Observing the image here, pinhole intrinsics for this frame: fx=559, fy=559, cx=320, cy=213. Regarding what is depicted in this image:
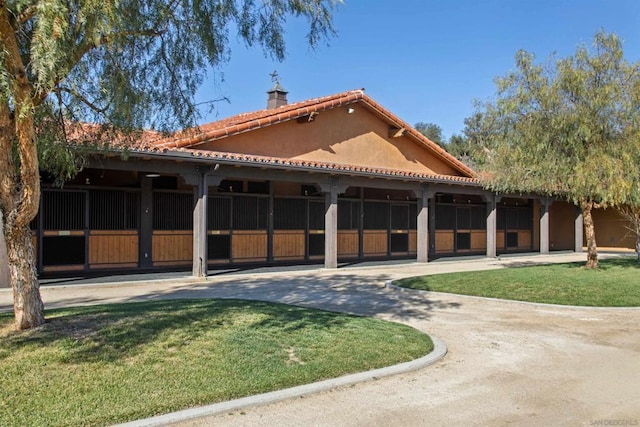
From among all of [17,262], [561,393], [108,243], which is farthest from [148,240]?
[561,393]

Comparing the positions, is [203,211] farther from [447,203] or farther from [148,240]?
[447,203]

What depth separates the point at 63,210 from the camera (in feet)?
46.7

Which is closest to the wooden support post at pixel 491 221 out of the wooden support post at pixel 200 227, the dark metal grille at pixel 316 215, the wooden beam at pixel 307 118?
the dark metal grille at pixel 316 215

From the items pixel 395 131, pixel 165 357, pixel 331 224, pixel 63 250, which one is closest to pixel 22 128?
pixel 165 357

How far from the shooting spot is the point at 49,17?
15.3 ft

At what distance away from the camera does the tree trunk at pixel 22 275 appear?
6.23 m

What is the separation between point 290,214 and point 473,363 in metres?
12.8

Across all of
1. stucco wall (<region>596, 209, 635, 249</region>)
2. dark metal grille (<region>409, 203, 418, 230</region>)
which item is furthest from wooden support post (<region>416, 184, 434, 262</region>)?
stucco wall (<region>596, 209, 635, 249</region>)

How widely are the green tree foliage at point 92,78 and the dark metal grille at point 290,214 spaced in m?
10.8

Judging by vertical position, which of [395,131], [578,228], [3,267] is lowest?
[3,267]

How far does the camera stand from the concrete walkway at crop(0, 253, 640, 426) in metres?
4.83

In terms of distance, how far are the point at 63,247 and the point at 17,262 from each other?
338 inches

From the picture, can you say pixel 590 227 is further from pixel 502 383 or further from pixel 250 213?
pixel 502 383

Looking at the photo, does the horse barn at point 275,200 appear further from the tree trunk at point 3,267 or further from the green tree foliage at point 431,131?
the green tree foliage at point 431,131
